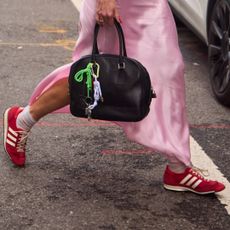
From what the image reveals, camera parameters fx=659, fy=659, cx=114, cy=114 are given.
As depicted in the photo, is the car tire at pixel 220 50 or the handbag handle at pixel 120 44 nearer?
the handbag handle at pixel 120 44

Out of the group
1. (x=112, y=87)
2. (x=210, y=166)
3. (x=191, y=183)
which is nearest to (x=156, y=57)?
(x=112, y=87)

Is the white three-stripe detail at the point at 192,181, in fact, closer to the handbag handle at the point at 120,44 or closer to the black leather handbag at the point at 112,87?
the black leather handbag at the point at 112,87

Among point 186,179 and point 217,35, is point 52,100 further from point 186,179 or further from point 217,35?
point 217,35

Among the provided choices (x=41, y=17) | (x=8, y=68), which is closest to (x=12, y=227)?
(x=8, y=68)

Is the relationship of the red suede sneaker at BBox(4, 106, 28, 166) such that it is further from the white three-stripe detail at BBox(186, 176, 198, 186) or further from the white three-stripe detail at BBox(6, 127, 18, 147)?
the white three-stripe detail at BBox(186, 176, 198, 186)

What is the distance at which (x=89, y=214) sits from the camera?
348 cm

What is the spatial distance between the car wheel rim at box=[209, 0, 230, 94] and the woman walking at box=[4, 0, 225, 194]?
156cm

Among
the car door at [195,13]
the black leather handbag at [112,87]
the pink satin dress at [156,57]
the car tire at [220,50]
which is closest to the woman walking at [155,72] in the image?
the pink satin dress at [156,57]

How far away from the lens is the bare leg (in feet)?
11.9

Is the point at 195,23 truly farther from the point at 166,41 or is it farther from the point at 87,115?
the point at 87,115

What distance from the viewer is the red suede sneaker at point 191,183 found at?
368cm

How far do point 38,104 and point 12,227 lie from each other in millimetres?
776

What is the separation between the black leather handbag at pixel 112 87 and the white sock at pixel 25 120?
0.61 metres

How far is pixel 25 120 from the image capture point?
3.86 m
